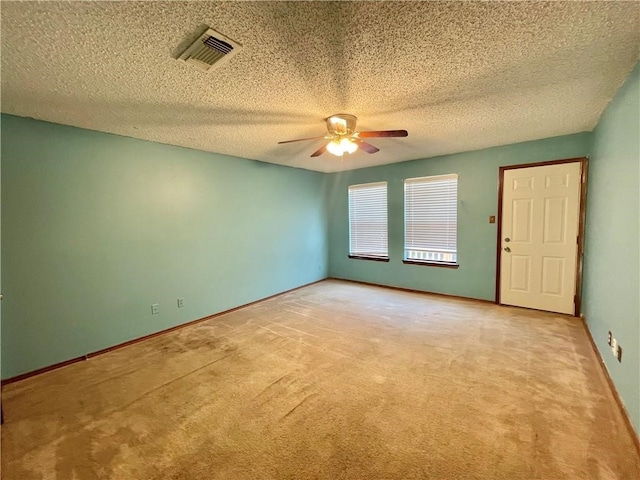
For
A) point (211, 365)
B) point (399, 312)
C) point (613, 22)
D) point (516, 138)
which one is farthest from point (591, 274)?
point (211, 365)

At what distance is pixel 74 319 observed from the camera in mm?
2760

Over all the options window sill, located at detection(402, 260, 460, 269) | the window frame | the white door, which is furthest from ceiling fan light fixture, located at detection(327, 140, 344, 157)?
window sill, located at detection(402, 260, 460, 269)

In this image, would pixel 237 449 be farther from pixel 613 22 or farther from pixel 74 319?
pixel 613 22

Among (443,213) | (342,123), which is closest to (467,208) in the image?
(443,213)

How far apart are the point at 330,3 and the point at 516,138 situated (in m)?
3.46

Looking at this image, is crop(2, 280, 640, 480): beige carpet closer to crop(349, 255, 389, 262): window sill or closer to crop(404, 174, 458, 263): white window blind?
crop(404, 174, 458, 263): white window blind

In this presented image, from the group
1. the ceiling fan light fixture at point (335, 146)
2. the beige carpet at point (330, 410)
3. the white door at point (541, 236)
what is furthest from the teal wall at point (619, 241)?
the ceiling fan light fixture at point (335, 146)

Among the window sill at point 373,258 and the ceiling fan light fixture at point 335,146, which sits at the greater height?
the ceiling fan light fixture at point 335,146

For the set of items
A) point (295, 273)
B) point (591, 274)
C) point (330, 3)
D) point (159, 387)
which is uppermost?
point (330, 3)

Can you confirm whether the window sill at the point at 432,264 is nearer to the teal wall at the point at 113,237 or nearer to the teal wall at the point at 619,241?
the teal wall at the point at 619,241

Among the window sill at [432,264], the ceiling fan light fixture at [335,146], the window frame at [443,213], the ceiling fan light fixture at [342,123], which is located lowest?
the window sill at [432,264]

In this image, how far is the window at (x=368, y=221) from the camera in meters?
5.29

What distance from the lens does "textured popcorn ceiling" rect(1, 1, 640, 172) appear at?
1342 mm

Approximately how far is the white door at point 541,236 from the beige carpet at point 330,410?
588mm
